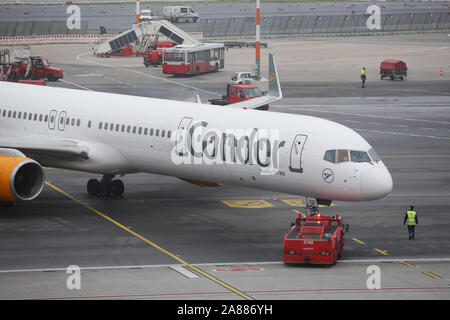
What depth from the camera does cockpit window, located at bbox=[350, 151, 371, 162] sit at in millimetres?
→ 34562

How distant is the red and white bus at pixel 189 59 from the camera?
4124 inches

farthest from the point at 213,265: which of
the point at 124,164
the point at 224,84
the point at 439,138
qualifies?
the point at 224,84

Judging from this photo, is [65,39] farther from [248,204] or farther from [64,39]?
[248,204]

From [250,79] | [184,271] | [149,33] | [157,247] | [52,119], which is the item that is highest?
[149,33]

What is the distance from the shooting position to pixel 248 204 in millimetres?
43719

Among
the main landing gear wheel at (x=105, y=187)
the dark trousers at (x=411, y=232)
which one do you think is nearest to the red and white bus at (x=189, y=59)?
the main landing gear wheel at (x=105, y=187)

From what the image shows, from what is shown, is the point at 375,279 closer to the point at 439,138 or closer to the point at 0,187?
the point at 0,187

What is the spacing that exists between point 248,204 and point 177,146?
6.30 meters

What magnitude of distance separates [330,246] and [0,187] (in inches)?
600

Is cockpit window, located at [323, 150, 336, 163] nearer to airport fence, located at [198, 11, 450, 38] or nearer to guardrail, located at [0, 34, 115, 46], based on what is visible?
guardrail, located at [0, 34, 115, 46]

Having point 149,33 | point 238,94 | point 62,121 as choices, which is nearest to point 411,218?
point 62,121

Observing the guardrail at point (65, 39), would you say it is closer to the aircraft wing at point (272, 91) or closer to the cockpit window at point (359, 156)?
the aircraft wing at point (272, 91)

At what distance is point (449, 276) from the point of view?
102ft

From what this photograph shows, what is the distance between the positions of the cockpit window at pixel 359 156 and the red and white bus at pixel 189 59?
231ft
